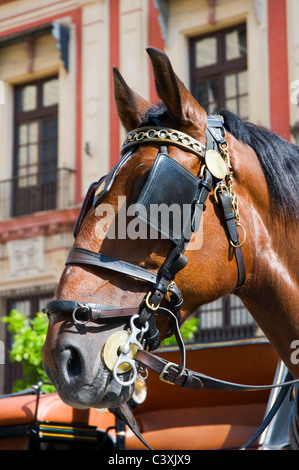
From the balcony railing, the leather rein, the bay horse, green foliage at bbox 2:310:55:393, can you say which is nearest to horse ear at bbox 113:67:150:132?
the bay horse

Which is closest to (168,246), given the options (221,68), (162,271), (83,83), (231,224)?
(162,271)

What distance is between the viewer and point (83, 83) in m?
12.8

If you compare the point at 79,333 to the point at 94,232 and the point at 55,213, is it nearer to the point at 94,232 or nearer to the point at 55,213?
the point at 94,232

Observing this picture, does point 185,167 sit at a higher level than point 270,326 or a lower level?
higher

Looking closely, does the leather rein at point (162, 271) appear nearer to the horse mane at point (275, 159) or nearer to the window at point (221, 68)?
the horse mane at point (275, 159)

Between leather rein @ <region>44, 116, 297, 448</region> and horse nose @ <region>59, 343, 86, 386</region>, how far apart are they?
0.08 m

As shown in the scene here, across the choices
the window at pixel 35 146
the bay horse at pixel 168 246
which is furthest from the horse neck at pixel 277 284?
the window at pixel 35 146

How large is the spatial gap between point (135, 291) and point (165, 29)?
34.4 ft

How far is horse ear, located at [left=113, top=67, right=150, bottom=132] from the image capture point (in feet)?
8.30

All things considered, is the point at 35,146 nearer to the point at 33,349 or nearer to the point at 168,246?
the point at 33,349

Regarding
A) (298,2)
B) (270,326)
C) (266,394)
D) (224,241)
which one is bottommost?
(266,394)

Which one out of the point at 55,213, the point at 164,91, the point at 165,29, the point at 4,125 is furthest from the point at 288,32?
the point at 164,91

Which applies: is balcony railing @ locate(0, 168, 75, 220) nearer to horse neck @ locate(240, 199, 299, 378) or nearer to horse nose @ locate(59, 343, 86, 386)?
horse neck @ locate(240, 199, 299, 378)

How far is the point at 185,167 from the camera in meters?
2.33
